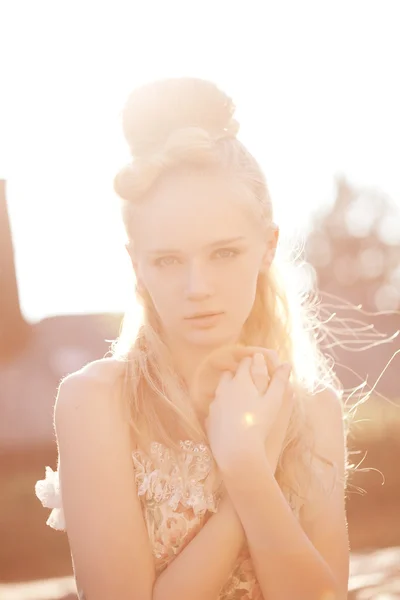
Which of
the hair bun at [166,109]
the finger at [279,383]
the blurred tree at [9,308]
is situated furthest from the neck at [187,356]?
the blurred tree at [9,308]

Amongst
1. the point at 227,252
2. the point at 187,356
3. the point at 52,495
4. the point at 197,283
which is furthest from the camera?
the point at 52,495

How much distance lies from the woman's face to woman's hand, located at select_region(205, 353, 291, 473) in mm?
163

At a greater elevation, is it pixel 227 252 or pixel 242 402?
pixel 227 252

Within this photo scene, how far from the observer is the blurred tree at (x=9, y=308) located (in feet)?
35.2

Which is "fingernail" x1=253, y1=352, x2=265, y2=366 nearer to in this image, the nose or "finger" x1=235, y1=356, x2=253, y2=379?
"finger" x1=235, y1=356, x2=253, y2=379

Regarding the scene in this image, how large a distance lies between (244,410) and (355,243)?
3674 centimetres

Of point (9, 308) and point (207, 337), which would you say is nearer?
point (207, 337)

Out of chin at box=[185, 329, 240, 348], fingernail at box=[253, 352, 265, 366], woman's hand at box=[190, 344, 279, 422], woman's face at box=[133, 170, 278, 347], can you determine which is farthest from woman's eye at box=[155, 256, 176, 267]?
fingernail at box=[253, 352, 265, 366]

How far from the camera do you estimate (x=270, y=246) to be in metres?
2.93

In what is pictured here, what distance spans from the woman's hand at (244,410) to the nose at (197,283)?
14.4 inches

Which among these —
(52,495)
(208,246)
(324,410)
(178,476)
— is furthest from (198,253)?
(52,495)

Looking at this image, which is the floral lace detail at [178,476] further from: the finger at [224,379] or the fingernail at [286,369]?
the fingernail at [286,369]

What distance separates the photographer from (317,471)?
115 inches

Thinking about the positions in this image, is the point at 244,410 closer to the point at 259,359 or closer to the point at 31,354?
the point at 259,359
